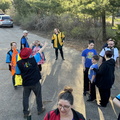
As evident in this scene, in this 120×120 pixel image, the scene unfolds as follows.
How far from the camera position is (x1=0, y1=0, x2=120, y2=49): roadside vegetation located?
8859 mm

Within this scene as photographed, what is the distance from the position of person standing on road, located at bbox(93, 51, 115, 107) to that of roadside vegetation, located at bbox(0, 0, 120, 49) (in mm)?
3663

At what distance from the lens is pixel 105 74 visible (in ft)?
13.5

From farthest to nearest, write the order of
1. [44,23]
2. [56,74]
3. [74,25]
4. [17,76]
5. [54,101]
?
1. [44,23]
2. [74,25]
3. [56,74]
4. [54,101]
5. [17,76]

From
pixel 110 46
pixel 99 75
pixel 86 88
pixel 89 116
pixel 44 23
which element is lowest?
pixel 89 116

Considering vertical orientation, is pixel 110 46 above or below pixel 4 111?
above

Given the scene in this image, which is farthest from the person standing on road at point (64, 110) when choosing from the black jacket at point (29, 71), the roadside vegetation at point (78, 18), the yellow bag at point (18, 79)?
the roadside vegetation at point (78, 18)

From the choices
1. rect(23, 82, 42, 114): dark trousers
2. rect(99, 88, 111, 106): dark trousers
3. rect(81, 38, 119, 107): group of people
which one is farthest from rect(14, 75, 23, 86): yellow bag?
rect(99, 88, 111, 106): dark trousers

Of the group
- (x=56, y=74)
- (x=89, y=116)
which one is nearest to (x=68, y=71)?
(x=56, y=74)

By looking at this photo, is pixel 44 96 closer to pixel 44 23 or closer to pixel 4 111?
pixel 4 111

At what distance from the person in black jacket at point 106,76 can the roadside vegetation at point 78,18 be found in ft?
12.0

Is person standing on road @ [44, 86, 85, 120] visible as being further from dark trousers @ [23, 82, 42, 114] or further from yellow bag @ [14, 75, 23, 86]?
yellow bag @ [14, 75, 23, 86]

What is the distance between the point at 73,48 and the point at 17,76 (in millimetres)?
7439

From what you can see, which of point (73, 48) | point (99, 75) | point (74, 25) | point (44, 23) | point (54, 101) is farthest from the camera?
point (44, 23)

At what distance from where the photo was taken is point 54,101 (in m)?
4.87
